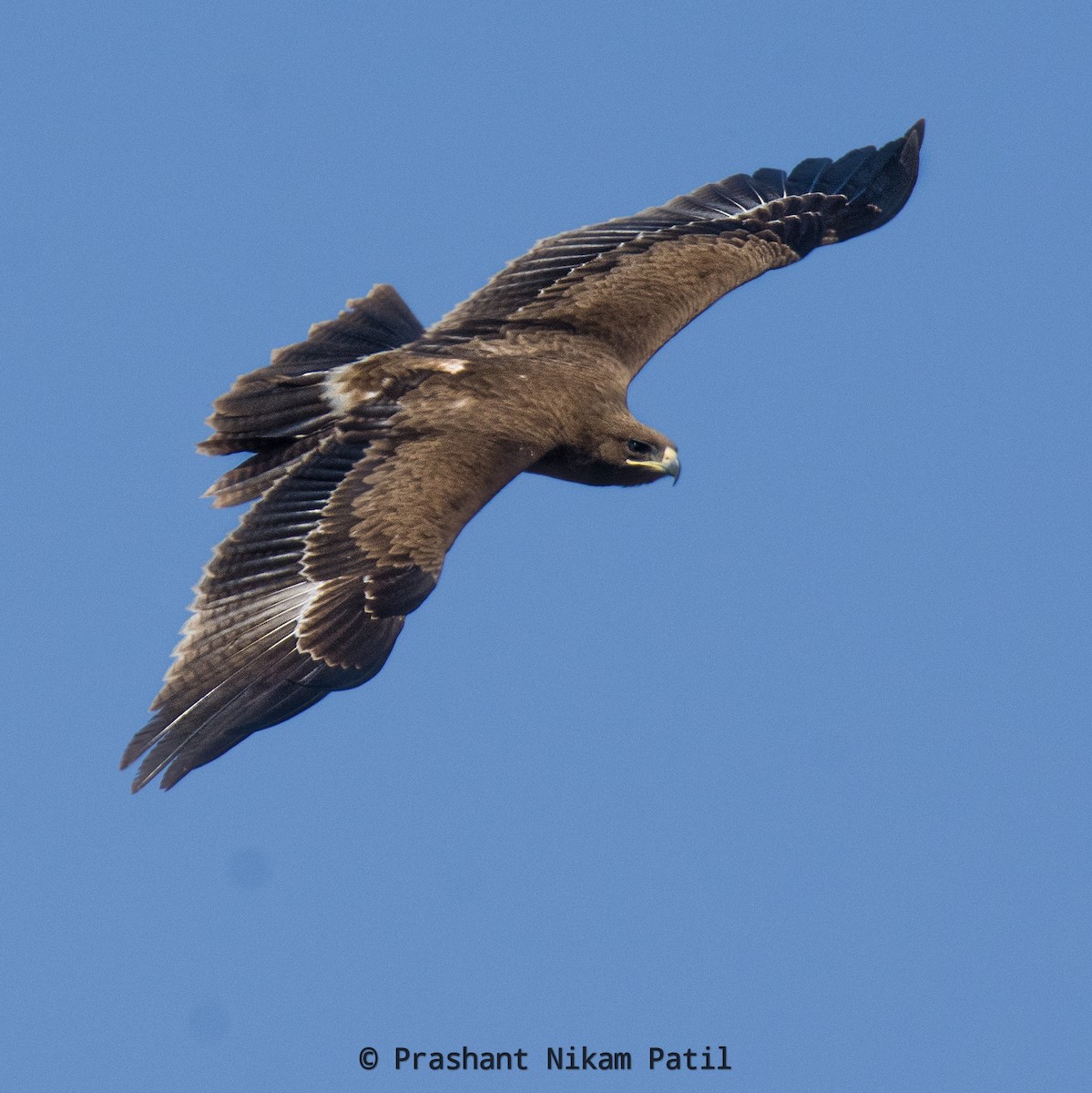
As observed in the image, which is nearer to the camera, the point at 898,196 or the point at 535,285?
the point at 535,285

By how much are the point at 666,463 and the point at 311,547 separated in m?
2.52

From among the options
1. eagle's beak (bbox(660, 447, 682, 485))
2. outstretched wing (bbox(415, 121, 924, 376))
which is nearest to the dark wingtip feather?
outstretched wing (bbox(415, 121, 924, 376))

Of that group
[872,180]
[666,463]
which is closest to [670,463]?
[666,463]

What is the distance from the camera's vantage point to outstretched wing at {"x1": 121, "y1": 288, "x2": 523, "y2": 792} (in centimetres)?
1086

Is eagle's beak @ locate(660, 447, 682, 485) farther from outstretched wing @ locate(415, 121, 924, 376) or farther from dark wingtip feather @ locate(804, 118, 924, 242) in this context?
dark wingtip feather @ locate(804, 118, 924, 242)

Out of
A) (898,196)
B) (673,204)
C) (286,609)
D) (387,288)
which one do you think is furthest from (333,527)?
(898,196)

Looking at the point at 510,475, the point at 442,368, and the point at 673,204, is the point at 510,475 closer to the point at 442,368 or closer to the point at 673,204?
the point at 442,368

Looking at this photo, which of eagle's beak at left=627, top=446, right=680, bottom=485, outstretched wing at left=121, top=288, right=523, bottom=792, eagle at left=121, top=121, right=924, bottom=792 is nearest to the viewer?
outstretched wing at left=121, top=288, right=523, bottom=792

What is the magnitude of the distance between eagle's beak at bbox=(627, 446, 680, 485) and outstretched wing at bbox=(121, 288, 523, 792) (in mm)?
→ 1147

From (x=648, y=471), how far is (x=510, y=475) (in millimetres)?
1366

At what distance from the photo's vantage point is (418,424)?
12258 mm

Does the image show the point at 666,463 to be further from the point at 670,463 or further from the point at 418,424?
the point at 418,424

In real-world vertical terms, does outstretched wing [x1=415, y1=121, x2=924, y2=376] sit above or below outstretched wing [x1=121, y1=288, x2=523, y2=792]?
above

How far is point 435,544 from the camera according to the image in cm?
1136
